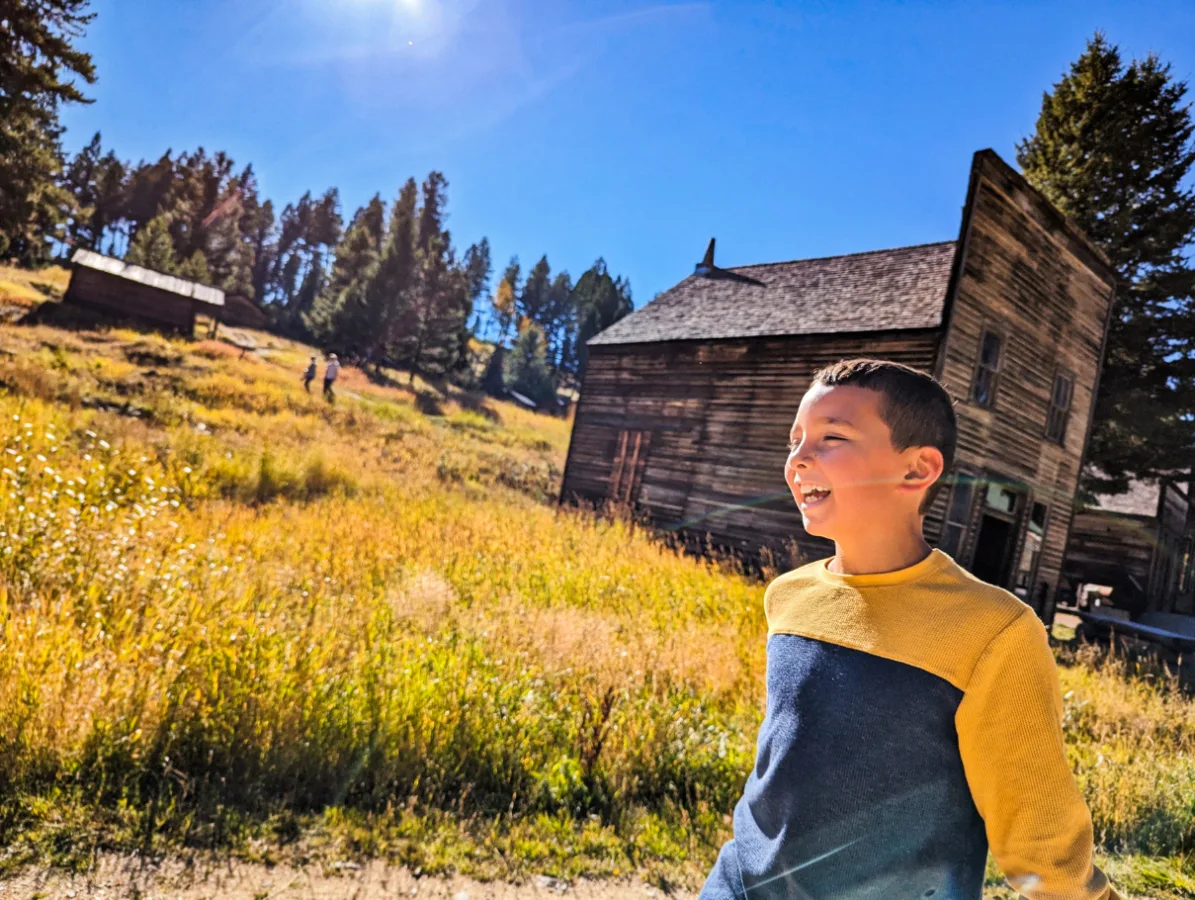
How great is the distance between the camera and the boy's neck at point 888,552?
1468mm

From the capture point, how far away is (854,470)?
1.48m

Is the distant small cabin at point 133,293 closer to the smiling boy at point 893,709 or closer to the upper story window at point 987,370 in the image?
the upper story window at point 987,370

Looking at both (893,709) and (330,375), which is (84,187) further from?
(893,709)

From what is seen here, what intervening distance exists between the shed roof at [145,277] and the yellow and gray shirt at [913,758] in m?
40.7

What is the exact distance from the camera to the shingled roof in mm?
14852

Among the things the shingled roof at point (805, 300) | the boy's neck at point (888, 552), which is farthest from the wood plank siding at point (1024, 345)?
the boy's neck at point (888, 552)

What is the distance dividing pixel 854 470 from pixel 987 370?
14.9 metres

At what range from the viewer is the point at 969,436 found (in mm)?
13773

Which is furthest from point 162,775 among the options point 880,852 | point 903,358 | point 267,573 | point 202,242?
point 202,242

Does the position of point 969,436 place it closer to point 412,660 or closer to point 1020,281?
point 1020,281

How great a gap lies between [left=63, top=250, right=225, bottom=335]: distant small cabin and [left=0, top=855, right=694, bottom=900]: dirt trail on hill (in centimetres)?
3860

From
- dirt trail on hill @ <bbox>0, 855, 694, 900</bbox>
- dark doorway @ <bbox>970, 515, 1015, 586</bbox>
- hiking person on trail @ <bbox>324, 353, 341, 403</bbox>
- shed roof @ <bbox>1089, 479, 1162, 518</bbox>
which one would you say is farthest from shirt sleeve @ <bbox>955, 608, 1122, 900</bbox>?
shed roof @ <bbox>1089, 479, 1162, 518</bbox>

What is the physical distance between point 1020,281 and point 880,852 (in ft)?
53.6

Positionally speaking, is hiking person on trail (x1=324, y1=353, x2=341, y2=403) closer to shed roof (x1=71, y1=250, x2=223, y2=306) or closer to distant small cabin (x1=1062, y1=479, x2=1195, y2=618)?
shed roof (x1=71, y1=250, x2=223, y2=306)
